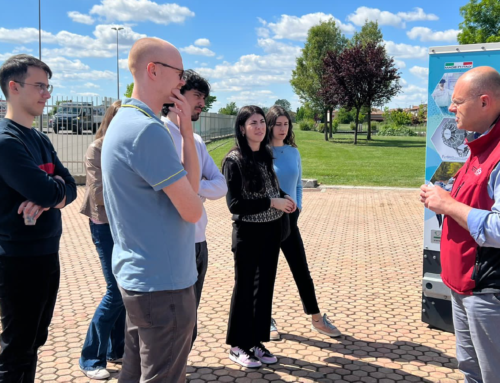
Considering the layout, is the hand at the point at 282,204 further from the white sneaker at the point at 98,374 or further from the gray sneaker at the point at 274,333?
the white sneaker at the point at 98,374

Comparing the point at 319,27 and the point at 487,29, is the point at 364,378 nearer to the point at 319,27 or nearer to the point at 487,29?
the point at 487,29

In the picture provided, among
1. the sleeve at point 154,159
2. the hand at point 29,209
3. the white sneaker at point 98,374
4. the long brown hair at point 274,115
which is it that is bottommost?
the white sneaker at point 98,374

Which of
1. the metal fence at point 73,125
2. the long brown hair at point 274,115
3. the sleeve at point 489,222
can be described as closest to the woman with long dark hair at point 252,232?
the long brown hair at point 274,115

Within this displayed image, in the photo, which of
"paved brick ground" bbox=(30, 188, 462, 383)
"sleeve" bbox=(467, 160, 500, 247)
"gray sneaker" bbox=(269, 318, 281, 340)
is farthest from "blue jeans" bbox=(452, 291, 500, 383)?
"gray sneaker" bbox=(269, 318, 281, 340)

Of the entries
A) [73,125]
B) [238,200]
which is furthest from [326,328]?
[73,125]

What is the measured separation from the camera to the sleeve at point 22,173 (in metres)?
2.59

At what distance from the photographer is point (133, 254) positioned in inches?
84.4

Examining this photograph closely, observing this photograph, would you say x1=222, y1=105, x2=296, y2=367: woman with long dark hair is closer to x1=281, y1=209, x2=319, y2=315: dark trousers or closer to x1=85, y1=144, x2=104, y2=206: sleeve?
x1=281, y1=209, x2=319, y2=315: dark trousers

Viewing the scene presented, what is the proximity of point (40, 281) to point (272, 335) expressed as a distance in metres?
2.30

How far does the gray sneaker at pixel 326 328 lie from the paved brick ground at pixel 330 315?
3.0 inches

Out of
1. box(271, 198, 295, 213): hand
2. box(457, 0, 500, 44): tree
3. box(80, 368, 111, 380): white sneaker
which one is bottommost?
box(80, 368, 111, 380): white sneaker

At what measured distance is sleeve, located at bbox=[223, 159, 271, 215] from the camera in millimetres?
3732

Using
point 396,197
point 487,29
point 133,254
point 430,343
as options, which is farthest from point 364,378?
point 487,29

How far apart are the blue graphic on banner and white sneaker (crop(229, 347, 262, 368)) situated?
80.0 inches
